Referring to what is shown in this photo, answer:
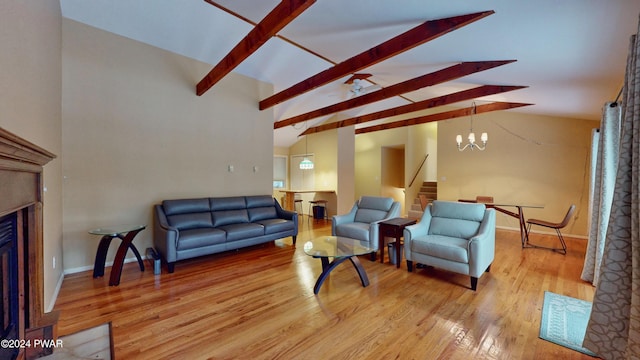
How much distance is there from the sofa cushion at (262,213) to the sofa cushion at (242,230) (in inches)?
16.0

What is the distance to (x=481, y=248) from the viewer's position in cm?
293

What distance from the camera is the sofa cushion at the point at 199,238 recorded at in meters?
3.52

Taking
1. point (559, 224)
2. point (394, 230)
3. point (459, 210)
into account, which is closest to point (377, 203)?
point (394, 230)

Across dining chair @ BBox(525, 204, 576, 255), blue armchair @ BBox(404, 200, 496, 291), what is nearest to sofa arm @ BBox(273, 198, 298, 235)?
blue armchair @ BBox(404, 200, 496, 291)

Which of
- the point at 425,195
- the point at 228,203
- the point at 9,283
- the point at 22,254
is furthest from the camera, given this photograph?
the point at 425,195

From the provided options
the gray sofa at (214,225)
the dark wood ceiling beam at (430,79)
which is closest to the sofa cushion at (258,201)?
the gray sofa at (214,225)

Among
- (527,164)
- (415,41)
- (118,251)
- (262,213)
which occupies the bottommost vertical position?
(118,251)

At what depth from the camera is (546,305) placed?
2.60 metres

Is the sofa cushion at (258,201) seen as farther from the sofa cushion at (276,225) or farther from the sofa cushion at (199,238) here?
the sofa cushion at (199,238)

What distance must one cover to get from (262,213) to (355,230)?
5.80ft

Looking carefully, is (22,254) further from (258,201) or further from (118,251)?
(258,201)

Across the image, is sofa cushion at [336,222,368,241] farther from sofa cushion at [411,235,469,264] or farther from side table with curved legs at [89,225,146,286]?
side table with curved legs at [89,225,146,286]

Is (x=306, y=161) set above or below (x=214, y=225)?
above

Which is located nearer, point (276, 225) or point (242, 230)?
point (242, 230)
